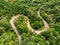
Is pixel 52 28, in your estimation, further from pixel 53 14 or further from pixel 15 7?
pixel 15 7

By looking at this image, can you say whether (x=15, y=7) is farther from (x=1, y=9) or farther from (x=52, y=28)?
(x=52, y=28)

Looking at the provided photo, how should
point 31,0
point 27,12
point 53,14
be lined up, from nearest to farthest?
point 27,12 < point 53,14 < point 31,0

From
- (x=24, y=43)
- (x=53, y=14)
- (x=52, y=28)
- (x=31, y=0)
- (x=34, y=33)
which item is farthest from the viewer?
(x=31, y=0)

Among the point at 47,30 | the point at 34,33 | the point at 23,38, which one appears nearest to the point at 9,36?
the point at 23,38

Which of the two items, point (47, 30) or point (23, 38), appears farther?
point (47, 30)

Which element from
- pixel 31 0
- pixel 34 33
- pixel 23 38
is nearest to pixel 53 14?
pixel 31 0

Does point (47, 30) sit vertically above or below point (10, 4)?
below
